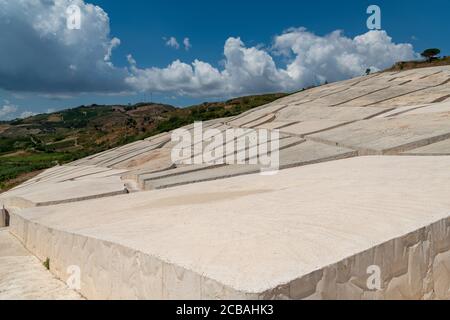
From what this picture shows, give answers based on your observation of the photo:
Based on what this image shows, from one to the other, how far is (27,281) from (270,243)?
95.2 inches

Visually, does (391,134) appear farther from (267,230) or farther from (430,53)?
(430,53)

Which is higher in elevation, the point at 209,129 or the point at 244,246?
the point at 209,129

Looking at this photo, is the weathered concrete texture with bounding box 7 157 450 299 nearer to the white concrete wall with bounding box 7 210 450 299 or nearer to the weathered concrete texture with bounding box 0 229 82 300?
the white concrete wall with bounding box 7 210 450 299

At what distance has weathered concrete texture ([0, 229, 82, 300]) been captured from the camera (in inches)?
140

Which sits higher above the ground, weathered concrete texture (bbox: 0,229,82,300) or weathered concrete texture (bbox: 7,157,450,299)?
weathered concrete texture (bbox: 7,157,450,299)

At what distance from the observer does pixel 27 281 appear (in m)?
3.94

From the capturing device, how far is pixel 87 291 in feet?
11.5

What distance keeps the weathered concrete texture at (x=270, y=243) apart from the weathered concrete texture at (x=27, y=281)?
142 millimetres

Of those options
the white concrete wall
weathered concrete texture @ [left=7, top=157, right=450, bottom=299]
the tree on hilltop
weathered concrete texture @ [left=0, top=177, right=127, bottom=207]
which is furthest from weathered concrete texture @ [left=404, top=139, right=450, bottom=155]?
the tree on hilltop

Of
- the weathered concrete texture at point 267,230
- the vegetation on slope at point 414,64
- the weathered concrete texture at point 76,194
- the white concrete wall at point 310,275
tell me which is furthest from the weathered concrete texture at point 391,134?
the vegetation on slope at point 414,64

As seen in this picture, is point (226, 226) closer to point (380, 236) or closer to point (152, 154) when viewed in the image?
point (380, 236)

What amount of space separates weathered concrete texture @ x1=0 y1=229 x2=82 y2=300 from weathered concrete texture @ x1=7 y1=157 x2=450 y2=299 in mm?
142

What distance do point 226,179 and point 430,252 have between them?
4141 mm

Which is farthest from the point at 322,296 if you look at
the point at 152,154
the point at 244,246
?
the point at 152,154
